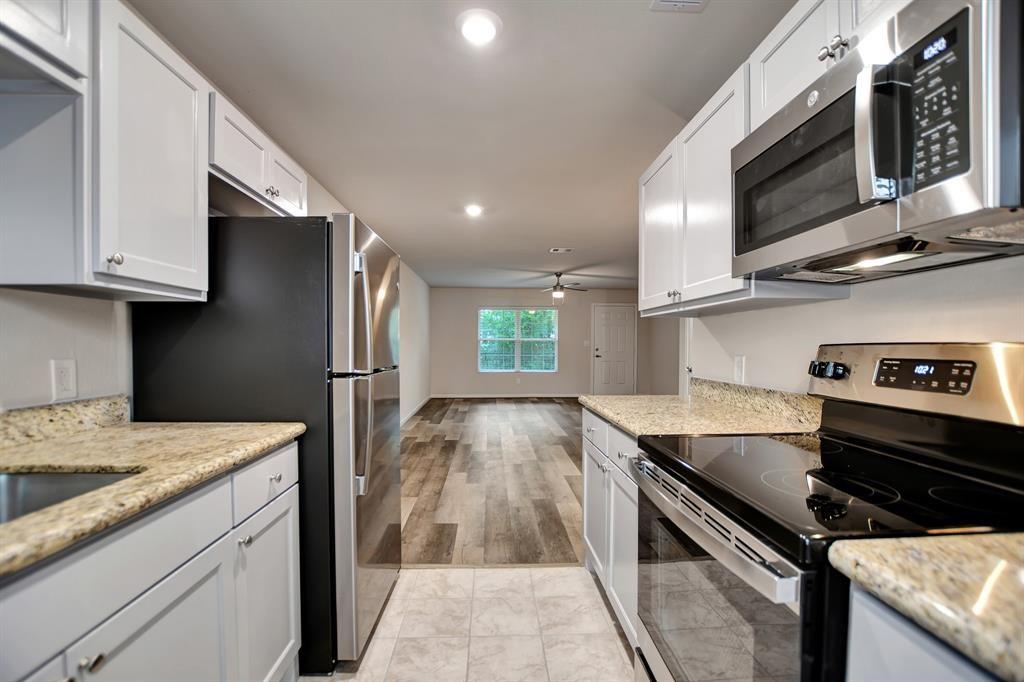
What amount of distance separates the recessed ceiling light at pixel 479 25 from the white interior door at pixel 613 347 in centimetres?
811

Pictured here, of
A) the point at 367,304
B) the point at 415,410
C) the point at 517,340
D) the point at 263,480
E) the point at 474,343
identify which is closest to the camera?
the point at 263,480

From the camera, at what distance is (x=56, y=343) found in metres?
1.36

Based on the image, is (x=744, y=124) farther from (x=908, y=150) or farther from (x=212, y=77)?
(x=212, y=77)

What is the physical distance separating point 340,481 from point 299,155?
207 centimetres

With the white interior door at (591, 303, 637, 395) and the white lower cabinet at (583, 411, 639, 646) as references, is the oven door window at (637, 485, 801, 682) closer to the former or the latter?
the white lower cabinet at (583, 411, 639, 646)

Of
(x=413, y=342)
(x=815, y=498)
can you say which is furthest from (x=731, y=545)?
(x=413, y=342)

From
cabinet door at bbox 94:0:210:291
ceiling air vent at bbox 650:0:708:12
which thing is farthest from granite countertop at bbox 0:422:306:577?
ceiling air vent at bbox 650:0:708:12

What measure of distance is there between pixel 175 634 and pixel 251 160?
1.64 meters

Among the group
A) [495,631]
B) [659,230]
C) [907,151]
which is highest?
[659,230]

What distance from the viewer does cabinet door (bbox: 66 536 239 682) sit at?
79 cm

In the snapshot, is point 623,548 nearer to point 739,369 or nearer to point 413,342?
point 739,369

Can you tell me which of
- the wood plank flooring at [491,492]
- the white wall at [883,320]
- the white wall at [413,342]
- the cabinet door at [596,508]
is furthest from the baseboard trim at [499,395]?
the white wall at [883,320]

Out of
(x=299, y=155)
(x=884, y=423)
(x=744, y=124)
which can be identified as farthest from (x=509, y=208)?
(x=884, y=423)

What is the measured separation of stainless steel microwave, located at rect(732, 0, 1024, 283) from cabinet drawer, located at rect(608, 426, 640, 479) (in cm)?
77
